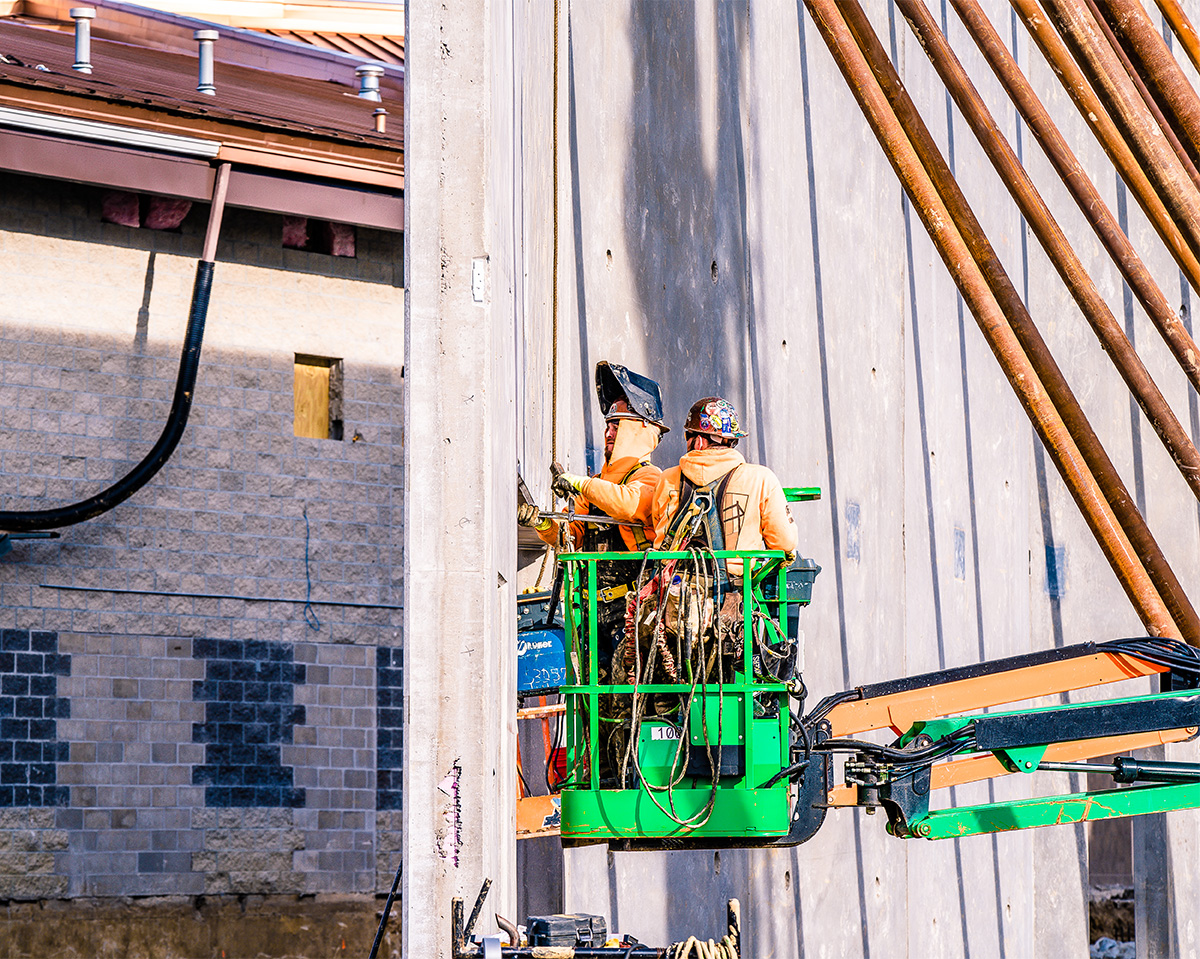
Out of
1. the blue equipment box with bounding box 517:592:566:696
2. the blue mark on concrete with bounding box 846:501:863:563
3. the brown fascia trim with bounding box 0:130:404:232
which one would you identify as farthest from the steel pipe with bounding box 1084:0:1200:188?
the brown fascia trim with bounding box 0:130:404:232

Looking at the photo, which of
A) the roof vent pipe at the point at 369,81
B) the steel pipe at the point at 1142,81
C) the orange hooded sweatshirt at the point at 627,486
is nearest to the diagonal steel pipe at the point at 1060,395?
the steel pipe at the point at 1142,81

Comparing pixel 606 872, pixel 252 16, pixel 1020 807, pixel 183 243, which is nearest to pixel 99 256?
pixel 183 243

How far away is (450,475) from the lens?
15.5ft

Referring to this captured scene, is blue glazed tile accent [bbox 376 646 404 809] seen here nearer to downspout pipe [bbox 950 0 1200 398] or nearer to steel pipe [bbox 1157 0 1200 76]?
downspout pipe [bbox 950 0 1200 398]

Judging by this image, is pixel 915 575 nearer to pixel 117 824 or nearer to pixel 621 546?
pixel 621 546

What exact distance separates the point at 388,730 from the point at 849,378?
676cm

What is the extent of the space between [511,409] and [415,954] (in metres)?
1.88

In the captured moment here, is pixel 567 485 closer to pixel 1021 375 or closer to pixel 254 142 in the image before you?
pixel 1021 375

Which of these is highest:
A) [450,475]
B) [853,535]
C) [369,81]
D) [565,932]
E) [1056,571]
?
[369,81]

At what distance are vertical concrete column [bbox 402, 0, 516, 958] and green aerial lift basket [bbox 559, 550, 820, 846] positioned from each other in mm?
640

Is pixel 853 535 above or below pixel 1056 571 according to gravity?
below

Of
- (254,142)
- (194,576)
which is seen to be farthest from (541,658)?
(254,142)

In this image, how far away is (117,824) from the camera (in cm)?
1341

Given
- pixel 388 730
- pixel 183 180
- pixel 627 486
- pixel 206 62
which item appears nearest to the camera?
pixel 627 486
